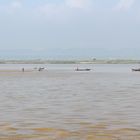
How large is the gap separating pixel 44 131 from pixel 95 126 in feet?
6.56

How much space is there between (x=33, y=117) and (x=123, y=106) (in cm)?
562

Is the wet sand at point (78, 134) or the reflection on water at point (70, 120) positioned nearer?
the wet sand at point (78, 134)

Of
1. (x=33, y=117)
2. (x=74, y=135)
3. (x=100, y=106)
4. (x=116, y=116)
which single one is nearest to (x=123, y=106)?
(x=100, y=106)

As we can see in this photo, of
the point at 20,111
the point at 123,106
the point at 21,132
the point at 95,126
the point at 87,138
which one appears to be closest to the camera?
the point at 87,138

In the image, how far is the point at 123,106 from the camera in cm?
2227

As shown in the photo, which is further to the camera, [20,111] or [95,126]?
[20,111]

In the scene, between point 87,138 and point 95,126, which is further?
point 95,126

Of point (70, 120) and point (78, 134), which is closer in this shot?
point (78, 134)

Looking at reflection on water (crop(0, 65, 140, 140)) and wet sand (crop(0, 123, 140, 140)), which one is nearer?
wet sand (crop(0, 123, 140, 140))

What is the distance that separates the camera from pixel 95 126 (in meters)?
15.9

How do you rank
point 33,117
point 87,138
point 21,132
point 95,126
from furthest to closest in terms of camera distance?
point 33,117 → point 95,126 → point 21,132 → point 87,138

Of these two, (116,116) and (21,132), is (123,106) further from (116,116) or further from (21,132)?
(21,132)

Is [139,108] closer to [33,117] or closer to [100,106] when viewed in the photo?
[100,106]

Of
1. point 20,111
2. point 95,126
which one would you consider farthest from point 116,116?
point 20,111
